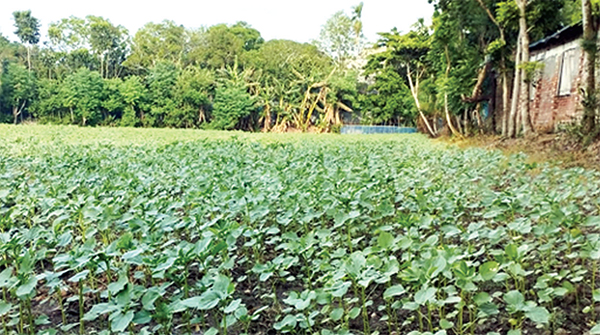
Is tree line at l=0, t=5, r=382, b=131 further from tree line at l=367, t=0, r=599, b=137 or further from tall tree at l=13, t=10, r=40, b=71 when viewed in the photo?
tree line at l=367, t=0, r=599, b=137

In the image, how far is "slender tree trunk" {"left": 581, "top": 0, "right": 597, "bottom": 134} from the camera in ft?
19.8

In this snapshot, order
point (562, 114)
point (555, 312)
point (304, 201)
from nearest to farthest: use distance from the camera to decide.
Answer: point (555, 312) → point (304, 201) → point (562, 114)

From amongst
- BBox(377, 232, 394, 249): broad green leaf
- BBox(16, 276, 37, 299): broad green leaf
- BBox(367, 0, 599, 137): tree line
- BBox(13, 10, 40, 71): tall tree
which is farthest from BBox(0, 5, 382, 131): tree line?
BBox(16, 276, 37, 299): broad green leaf

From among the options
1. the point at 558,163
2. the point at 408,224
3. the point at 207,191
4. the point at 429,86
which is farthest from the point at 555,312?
the point at 429,86

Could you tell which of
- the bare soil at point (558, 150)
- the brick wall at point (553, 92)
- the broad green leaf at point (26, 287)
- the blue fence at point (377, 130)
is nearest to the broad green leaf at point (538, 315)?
the broad green leaf at point (26, 287)

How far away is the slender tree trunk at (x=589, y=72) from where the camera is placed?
6039 millimetres

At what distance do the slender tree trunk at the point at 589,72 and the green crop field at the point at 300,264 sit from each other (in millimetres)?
3204

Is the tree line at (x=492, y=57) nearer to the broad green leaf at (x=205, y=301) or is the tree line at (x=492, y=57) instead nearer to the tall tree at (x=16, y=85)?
the broad green leaf at (x=205, y=301)

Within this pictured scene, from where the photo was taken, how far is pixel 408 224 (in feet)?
6.32

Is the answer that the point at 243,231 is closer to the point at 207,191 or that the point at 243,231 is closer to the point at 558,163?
the point at 207,191

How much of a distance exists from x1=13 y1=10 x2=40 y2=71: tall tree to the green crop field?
3023 centimetres

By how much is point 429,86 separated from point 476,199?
42.1ft

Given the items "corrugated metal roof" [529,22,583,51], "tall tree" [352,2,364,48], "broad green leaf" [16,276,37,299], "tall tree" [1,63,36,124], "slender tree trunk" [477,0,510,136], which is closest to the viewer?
"broad green leaf" [16,276,37,299]

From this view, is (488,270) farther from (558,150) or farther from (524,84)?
(524,84)
